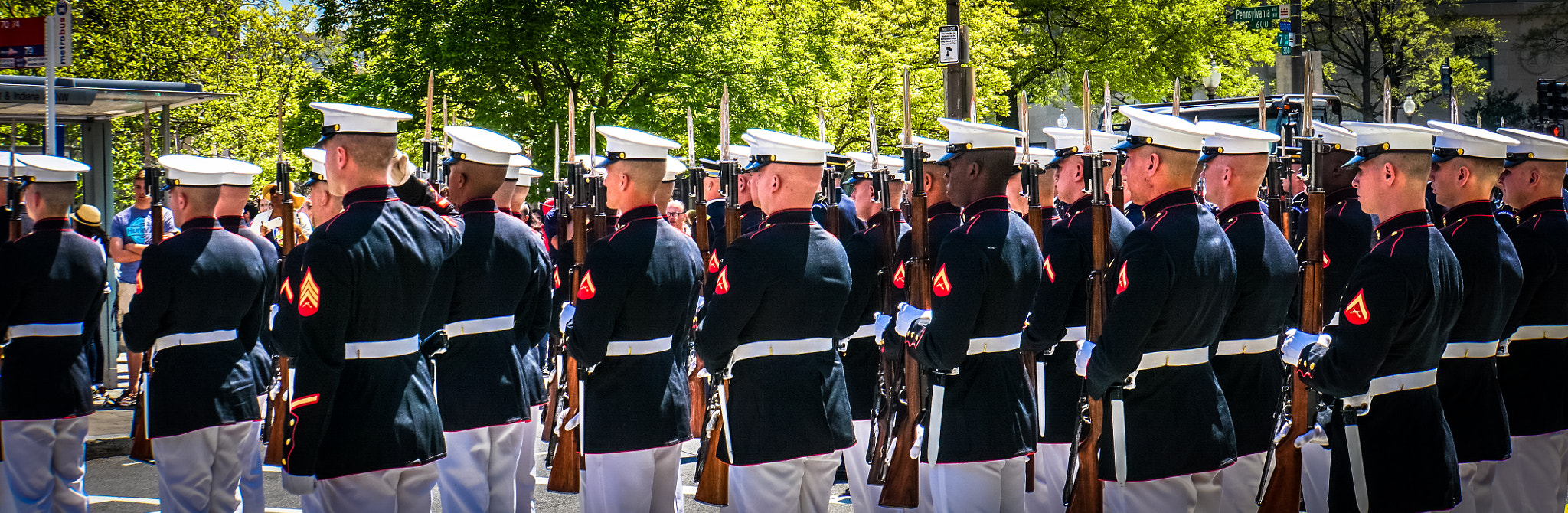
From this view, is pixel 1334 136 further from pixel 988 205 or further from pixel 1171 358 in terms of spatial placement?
pixel 1171 358

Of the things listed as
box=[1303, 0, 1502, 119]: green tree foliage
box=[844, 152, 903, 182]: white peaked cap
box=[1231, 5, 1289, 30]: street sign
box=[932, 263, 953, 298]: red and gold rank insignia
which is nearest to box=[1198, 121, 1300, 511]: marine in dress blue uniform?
box=[932, 263, 953, 298]: red and gold rank insignia

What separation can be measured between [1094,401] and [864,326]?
6.91 feet

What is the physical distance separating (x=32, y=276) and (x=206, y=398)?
3.72ft

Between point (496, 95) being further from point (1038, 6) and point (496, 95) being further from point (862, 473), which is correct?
point (1038, 6)

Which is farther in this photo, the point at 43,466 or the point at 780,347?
the point at 43,466

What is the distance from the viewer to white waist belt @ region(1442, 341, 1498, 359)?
439cm

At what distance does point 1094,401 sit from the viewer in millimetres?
4211

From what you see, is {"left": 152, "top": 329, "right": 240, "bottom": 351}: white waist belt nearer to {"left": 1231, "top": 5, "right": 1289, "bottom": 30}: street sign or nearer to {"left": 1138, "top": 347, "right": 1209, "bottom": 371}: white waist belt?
{"left": 1138, "top": 347, "right": 1209, "bottom": 371}: white waist belt

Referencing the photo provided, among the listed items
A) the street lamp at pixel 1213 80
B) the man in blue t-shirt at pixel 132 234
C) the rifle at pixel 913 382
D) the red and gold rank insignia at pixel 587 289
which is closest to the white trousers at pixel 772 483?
the rifle at pixel 913 382

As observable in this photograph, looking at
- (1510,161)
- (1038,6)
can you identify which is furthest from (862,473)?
(1038,6)

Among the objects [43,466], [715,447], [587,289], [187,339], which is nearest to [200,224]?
[187,339]

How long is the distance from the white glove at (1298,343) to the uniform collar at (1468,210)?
0.67 m

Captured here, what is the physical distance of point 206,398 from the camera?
5.24m

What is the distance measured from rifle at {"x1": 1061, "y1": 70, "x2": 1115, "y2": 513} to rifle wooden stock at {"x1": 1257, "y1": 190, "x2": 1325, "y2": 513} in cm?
58
